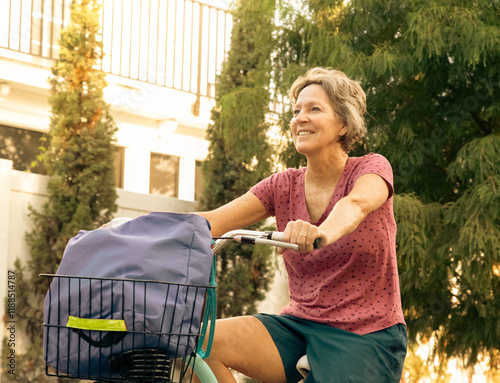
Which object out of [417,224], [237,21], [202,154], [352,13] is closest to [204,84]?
[202,154]

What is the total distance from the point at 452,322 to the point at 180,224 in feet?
17.8

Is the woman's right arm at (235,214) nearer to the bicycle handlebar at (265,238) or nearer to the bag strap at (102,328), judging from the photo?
the bicycle handlebar at (265,238)

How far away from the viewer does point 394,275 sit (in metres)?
2.43

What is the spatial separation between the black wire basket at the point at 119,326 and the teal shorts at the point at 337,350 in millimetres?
578

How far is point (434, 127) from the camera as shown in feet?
22.2

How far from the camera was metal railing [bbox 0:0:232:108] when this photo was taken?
939 cm

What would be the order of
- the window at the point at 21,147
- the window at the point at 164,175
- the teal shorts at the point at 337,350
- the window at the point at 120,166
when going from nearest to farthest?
the teal shorts at the point at 337,350 → the window at the point at 21,147 → the window at the point at 120,166 → the window at the point at 164,175

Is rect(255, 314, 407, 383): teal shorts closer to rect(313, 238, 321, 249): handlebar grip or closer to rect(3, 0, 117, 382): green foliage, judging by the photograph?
rect(313, 238, 321, 249): handlebar grip

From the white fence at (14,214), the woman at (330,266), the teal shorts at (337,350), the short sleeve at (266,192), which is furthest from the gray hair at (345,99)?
the white fence at (14,214)

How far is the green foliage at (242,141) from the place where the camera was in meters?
7.11

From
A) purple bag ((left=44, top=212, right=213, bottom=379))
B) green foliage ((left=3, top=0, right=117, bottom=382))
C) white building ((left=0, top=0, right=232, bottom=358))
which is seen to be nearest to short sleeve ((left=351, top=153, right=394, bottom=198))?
purple bag ((left=44, top=212, right=213, bottom=379))

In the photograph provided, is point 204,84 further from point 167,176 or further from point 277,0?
point 277,0

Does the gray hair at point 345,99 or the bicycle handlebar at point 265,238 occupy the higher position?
the gray hair at point 345,99

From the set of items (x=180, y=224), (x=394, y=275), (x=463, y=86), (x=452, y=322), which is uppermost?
(x=463, y=86)
